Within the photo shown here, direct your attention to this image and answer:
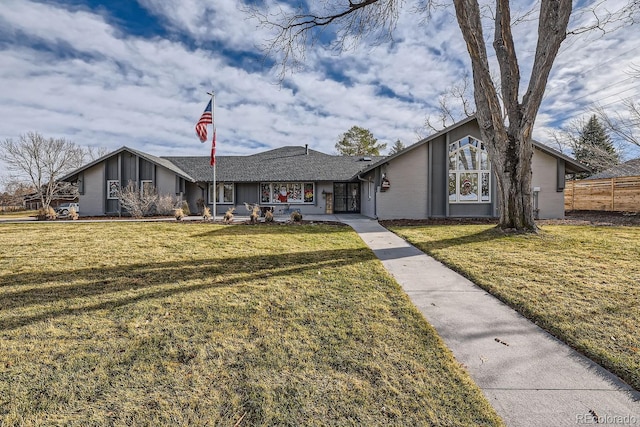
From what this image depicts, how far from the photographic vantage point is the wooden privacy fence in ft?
55.0

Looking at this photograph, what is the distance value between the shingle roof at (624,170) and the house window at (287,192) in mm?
18752

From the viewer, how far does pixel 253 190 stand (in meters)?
20.5

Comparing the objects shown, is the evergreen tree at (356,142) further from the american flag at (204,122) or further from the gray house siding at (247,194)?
the american flag at (204,122)

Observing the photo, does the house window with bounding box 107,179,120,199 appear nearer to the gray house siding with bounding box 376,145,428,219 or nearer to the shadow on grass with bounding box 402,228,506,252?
the gray house siding with bounding box 376,145,428,219

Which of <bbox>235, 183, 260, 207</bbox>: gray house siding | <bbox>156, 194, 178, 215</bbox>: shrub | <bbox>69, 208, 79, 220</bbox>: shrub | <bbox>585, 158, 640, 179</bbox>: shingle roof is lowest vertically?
<bbox>69, 208, 79, 220</bbox>: shrub

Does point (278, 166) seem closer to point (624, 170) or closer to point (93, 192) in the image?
point (93, 192)

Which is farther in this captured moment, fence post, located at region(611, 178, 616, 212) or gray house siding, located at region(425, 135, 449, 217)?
fence post, located at region(611, 178, 616, 212)

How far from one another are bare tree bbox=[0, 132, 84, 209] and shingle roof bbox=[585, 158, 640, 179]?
1669 inches

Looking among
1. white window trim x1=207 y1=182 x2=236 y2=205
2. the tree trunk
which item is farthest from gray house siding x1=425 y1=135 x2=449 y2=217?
white window trim x1=207 y1=182 x2=236 y2=205

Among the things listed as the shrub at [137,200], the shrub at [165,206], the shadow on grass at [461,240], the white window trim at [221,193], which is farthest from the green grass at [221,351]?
the white window trim at [221,193]

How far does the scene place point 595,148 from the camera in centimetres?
1880

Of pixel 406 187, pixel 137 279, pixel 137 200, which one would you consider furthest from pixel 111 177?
pixel 137 279

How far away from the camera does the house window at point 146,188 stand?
18.0 meters

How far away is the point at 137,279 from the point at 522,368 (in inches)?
197
